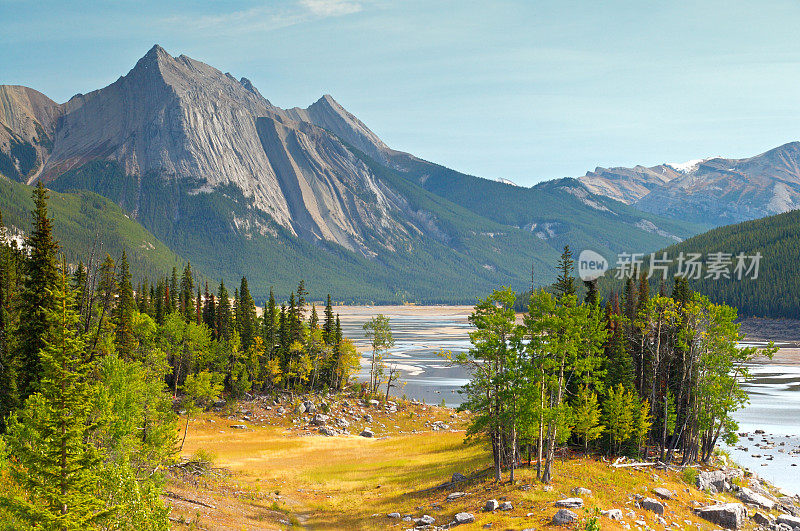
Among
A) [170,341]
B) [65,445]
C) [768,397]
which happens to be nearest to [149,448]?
[65,445]

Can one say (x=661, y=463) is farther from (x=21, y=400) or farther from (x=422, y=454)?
(x=21, y=400)

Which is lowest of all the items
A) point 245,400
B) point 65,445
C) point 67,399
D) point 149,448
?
point 245,400

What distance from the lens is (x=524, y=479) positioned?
4888 centimetres

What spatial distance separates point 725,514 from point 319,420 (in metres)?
57.8

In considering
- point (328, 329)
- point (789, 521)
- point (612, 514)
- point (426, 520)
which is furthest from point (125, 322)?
point (789, 521)

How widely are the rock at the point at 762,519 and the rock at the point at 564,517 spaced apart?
1861 centimetres

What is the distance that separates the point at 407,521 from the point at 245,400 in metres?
60.5

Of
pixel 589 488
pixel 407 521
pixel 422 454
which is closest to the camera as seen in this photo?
pixel 407 521

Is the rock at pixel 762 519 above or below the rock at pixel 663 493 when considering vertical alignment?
below

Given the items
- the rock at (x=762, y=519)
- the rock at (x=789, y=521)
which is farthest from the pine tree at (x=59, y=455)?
the rock at (x=789, y=521)

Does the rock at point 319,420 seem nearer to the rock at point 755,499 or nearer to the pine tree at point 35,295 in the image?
the pine tree at point 35,295

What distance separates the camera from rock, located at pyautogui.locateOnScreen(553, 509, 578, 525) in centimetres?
4009

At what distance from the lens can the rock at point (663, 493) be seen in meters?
49.8

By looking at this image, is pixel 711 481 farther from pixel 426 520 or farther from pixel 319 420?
pixel 319 420
